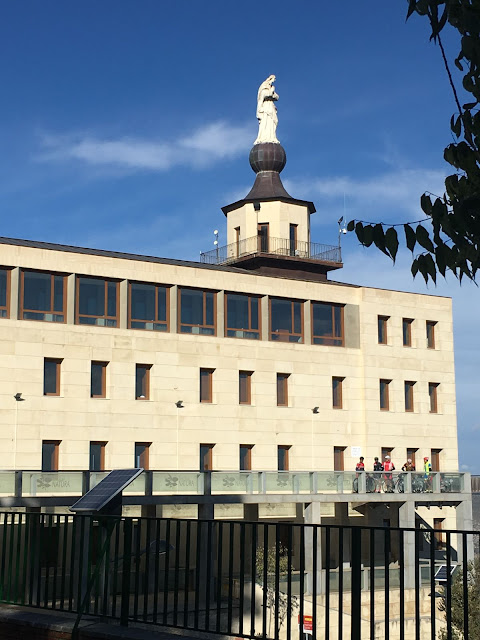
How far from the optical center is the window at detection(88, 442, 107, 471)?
46031 mm

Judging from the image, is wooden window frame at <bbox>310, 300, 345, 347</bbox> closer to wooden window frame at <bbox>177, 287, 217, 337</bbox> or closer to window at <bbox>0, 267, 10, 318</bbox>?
wooden window frame at <bbox>177, 287, 217, 337</bbox>

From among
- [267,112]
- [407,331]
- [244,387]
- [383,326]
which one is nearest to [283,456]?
[244,387]

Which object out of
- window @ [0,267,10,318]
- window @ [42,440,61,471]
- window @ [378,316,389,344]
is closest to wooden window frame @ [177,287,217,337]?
window @ [42,440,61,471]

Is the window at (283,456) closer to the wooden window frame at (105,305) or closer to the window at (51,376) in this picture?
the wooden window frame at (105,305)

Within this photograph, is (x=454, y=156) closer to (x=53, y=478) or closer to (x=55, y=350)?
(x=53, y=478)

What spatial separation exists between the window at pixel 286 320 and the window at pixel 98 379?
10.1 metres

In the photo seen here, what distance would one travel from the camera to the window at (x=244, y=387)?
51500 millimetres

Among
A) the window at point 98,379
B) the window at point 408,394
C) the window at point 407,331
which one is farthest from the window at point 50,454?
the window at point 407,331

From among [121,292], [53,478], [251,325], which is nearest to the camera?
[53,478]

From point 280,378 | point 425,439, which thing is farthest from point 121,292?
point 425,439

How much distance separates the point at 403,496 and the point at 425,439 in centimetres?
968

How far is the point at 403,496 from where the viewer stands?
48.7m

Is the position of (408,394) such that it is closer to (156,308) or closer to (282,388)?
(282,388)

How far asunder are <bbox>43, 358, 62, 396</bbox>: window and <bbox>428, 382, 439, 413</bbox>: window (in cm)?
2406
